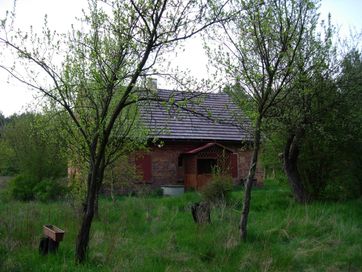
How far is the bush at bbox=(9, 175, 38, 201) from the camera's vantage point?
1577 cm

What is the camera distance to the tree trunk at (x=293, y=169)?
12180 millimetres

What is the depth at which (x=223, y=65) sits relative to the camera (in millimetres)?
8930

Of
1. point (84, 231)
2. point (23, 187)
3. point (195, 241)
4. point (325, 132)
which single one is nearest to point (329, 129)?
point (325, 132)

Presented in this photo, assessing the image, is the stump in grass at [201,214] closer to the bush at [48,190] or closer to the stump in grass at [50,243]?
the stump in grass at [50,243]

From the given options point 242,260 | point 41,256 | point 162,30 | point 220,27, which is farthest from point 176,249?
point 220,27

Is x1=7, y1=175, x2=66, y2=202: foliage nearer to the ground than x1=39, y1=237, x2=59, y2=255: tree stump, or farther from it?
farther from it

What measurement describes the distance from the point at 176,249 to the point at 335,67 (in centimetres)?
765

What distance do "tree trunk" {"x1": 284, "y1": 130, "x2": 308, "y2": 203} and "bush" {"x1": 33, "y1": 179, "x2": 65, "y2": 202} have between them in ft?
27.9

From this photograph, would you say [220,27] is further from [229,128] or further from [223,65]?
[229,128]

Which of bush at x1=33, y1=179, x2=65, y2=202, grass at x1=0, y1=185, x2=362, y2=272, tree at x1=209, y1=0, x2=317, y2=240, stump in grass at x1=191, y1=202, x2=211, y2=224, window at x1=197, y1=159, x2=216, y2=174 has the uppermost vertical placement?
tree at x1=209, y1=0, x2=317, y2=240

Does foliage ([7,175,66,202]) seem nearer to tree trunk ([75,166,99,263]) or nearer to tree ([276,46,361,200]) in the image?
tree ([276,46,361,200])

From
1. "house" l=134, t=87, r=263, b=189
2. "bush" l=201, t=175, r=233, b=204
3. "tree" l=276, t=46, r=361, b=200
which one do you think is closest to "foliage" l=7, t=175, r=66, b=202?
"house" l=134, t=87, r=263, b=189

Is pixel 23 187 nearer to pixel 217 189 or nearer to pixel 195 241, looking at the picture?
pixel 217 189

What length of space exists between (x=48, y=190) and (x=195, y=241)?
29.8 feet
